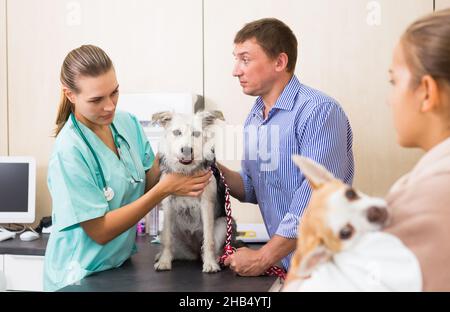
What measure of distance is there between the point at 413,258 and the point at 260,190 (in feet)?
3.27

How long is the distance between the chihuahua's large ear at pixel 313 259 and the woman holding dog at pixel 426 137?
9 cm

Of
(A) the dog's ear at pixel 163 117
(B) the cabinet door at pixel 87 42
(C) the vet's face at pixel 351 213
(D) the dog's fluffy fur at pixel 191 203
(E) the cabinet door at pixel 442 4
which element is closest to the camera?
(C) the vet's face at pixel 351 213

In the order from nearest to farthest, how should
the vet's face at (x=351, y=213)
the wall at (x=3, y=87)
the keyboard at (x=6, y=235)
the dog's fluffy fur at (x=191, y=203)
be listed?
1. the vet's face at (x=351, y=213)
2. the dog's fluffy fur at (x=191, y=203)
3. the keyboard at (x=6, y=235)
4. the wall at (x=3, y=87)

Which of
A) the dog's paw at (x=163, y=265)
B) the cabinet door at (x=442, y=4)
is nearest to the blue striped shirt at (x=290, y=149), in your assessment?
the dog's paw at (x=163, y=265)

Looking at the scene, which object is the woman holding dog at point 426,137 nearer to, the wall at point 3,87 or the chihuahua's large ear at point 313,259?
the chihuahua's large ear at point 313,259

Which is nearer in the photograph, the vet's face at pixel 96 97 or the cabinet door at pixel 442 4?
the vet's face at pixel 96 97

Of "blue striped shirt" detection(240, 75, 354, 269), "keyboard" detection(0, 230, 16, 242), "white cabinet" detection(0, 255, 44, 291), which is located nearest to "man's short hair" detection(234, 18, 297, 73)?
"blue striped shirt" detection(240, 75, 354, 269)

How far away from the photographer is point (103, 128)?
4.72 feet

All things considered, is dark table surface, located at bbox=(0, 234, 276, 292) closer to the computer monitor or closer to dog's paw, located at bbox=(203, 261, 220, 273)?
dog's paw, located at bbox=(203, 261, 220, 273)

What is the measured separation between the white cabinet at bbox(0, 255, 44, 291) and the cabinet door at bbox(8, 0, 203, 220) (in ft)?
1.62

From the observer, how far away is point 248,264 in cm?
129

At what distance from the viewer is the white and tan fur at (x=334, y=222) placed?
55cm

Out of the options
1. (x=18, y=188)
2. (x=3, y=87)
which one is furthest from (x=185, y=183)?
(x=3, y=87)
